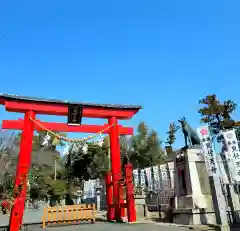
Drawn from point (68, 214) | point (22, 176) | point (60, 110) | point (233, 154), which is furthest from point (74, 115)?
point (233, 154)

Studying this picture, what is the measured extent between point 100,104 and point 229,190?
25.1 feet

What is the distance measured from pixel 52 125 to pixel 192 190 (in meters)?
7.55

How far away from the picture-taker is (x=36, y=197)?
30.6 meters

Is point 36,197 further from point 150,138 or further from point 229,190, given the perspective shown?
point 229,190

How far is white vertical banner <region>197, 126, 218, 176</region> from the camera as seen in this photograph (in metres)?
9.76

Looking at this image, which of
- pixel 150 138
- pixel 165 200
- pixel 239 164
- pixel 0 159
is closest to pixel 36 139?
pixel 0 159

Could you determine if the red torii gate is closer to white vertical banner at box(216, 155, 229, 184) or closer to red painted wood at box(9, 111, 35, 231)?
red painted wood at box(9, 111, 35, 231)

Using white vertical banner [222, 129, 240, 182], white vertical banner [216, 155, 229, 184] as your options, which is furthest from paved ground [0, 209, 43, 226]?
white vertical banner [222, 129, 240, 182]

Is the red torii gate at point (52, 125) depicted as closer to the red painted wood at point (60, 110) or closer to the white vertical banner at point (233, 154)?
the red painted wood at point (60, 110)

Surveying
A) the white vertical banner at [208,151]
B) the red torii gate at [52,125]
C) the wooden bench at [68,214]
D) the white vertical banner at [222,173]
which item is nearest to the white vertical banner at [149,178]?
the red torii gate at [52,125]

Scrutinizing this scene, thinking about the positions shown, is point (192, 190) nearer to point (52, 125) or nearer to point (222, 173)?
point (222, 173)

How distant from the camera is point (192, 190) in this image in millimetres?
11242

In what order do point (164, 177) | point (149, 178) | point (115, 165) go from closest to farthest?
point (115, 165)
point (164, 177)
point (149, 178)

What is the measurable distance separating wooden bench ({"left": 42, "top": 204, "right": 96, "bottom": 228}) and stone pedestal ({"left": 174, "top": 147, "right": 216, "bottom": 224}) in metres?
4.42
